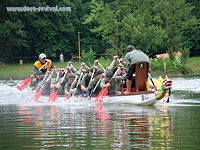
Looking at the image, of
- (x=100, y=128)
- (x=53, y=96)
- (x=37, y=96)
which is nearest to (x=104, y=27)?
(x=37, y=96)

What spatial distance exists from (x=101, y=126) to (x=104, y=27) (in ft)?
125

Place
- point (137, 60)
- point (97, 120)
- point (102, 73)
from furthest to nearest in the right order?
point (102, 73), point (137, 60), point (97, 120)

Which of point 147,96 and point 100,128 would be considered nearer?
point 100,128

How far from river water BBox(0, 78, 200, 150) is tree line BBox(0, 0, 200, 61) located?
2714 cm

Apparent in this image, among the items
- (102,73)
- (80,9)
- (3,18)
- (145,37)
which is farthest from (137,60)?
(80,9)

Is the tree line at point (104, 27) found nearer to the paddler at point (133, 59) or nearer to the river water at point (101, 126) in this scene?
the paddler at point (133, 59)

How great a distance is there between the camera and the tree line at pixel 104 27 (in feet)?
173

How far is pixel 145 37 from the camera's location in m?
52.5

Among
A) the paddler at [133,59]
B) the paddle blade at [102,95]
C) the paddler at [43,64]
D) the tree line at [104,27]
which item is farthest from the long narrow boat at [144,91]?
the tree line at [104,27]

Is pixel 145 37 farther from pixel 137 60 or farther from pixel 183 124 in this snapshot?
pixel 183 124

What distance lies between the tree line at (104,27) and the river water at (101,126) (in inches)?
1068

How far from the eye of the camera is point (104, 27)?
53.8 m

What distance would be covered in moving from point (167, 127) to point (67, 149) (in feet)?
12.1

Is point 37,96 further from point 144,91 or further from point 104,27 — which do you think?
point 104,27
